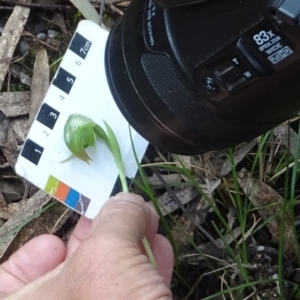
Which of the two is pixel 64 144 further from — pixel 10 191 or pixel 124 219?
pixel 124 219

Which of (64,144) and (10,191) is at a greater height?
(64,144)

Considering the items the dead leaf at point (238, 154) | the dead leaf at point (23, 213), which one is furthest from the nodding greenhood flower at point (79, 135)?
the dead leaf at point (238, 154)

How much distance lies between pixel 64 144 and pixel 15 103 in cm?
15

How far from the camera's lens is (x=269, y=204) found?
1.09 meters

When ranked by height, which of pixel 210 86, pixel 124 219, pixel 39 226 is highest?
pixel 210 86

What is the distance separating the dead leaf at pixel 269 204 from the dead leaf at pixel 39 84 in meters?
0.41

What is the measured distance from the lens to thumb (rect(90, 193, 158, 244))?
77 centimetres

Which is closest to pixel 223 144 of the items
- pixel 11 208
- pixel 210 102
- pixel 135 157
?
pixel 210 102

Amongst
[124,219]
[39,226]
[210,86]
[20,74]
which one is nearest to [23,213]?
[39,226]

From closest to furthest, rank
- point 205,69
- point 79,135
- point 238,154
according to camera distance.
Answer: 1. point 205,69
2. point 79,135
3. point 238,154

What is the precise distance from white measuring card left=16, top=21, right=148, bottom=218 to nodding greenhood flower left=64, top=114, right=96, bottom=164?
2 cm

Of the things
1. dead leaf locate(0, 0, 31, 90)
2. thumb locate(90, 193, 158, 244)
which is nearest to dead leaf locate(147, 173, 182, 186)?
thumb locate(90, 193, 158, 244)

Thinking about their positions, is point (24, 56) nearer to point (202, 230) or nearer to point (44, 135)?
point (44, 135)

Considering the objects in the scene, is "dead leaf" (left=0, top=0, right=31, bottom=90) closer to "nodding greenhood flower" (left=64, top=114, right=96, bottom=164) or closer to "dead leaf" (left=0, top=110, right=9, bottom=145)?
"dead leaf" (left=0, top=110, right=9, bottom=145)
